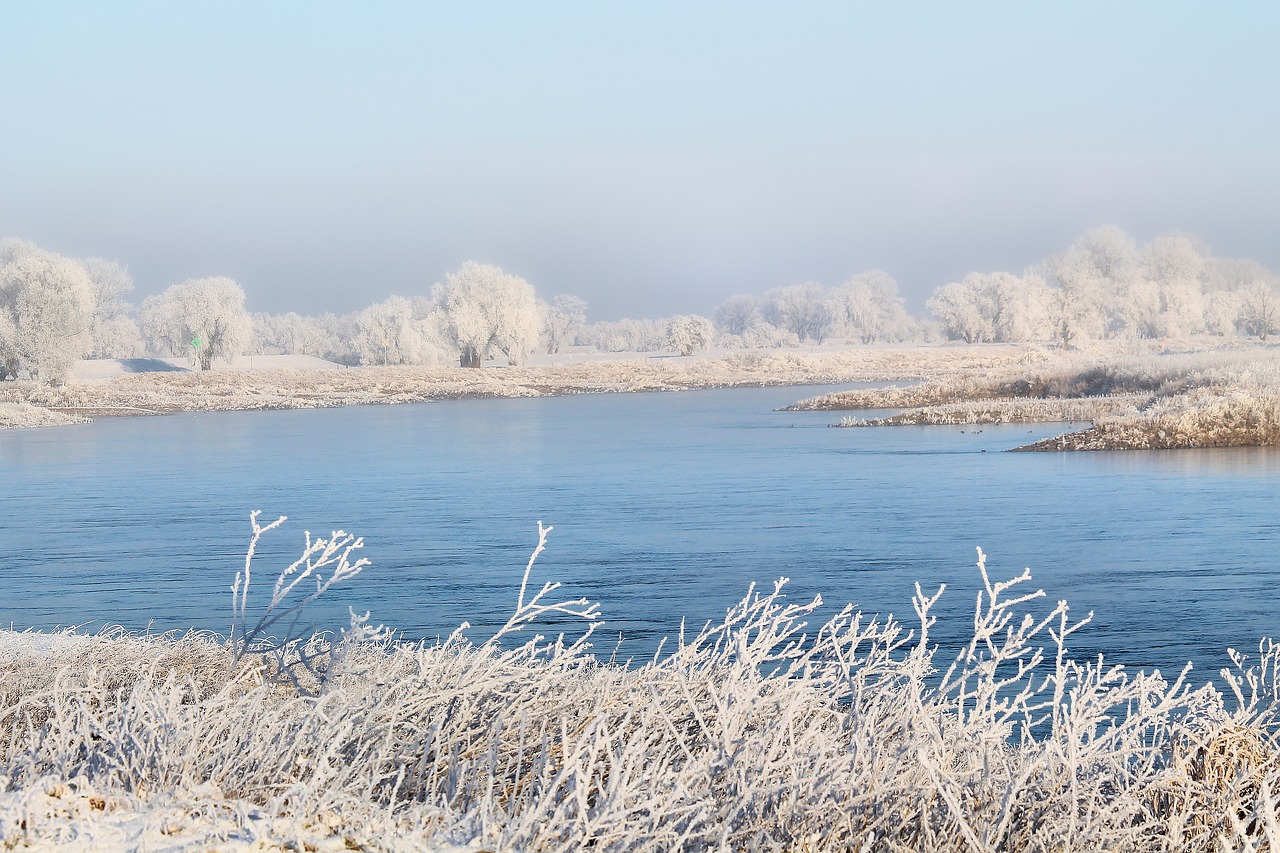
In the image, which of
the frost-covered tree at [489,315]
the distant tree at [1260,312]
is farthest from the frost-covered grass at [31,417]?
the distant tree at [1260,312]

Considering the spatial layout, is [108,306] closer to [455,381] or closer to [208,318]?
[208,318]

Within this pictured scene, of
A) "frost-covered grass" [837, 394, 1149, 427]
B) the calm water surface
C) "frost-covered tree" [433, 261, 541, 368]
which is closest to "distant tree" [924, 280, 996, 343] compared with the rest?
"frost-covered tree" [433, 261, 541, 368]

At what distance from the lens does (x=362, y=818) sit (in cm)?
376

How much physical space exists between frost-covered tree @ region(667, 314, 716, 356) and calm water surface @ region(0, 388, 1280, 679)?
7503cm

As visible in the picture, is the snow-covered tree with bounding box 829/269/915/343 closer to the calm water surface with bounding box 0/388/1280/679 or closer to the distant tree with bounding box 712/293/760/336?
the distant tree with bounding box 712/293/760/336

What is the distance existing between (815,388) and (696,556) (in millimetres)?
54366

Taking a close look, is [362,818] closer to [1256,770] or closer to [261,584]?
[1256,770]

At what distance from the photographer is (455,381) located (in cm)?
7431

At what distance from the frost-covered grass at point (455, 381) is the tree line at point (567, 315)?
4534 millimetres

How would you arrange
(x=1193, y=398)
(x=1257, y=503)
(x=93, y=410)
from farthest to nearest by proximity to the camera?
1. (x=93, y=410)
2. (x=1193, y=398)
3. (x=1257, y=503)

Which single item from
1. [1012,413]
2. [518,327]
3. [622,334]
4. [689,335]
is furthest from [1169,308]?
[1012,413]

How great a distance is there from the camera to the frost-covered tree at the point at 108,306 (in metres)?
93.8

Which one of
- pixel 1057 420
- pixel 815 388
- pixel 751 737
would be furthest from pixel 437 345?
pixel 751 737

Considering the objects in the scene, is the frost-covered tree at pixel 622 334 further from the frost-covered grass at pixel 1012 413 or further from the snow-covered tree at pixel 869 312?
the frost-covered grass at pixel 1012 413
